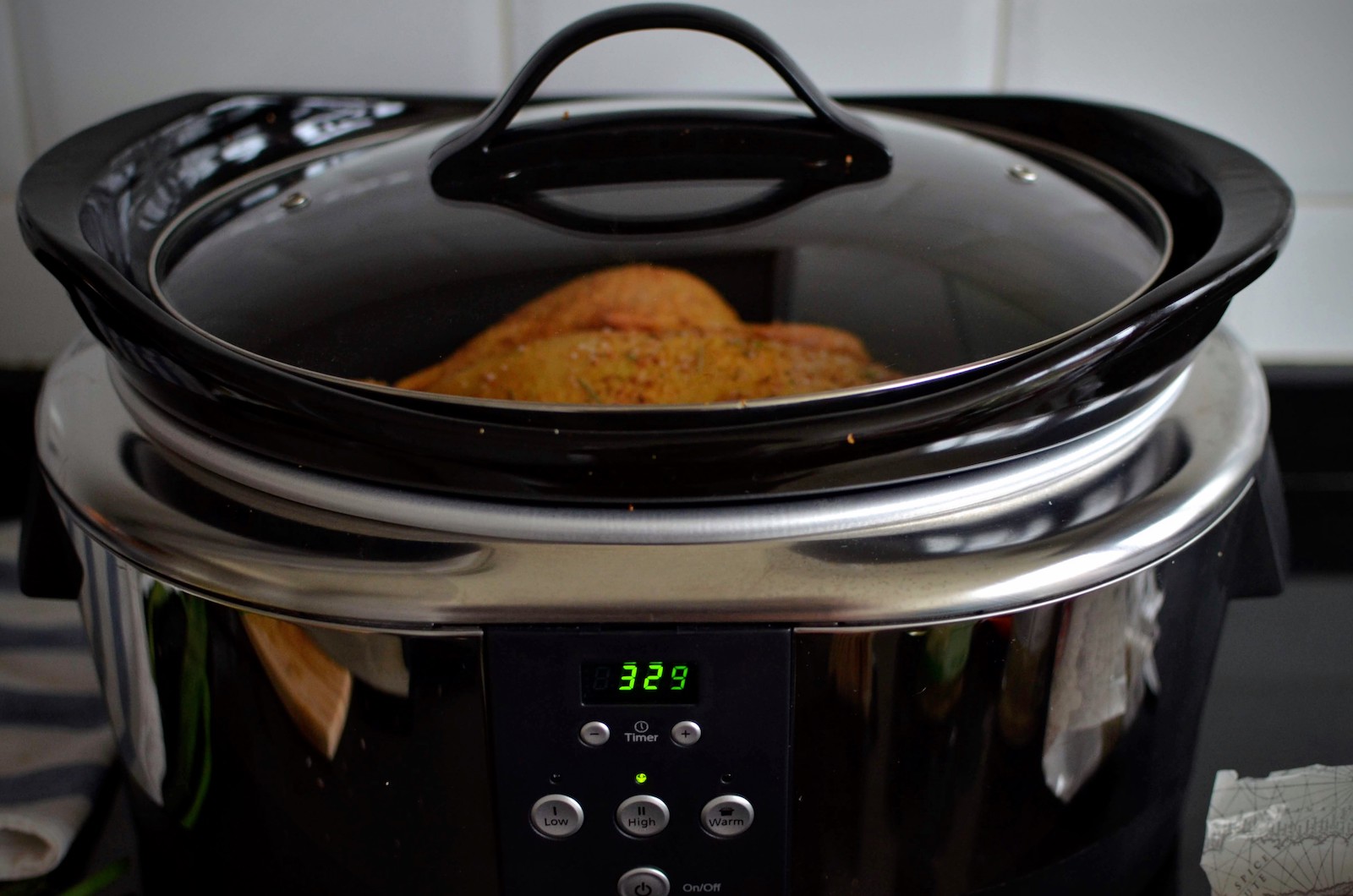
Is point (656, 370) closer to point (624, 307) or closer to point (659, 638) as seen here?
point (624, 307)

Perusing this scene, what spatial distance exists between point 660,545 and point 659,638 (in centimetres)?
4

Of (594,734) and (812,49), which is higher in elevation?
(812,49)

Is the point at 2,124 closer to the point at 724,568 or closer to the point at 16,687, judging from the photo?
the point at 16,687

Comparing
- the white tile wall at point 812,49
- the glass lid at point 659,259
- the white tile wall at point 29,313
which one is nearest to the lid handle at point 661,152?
the glass lid at point 659,259

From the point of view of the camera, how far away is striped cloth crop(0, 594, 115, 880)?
67cm

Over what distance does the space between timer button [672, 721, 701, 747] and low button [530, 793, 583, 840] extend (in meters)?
0.05

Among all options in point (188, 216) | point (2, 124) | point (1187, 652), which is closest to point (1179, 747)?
point (1187, 652)

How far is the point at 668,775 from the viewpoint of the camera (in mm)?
484

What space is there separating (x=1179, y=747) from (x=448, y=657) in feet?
1.15

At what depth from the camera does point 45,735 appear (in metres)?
0.76

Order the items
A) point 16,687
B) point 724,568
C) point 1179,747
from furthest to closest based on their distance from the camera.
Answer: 1. point 16,687
2. point 1179,747
3. point 724,568

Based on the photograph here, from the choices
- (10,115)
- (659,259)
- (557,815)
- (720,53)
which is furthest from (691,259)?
(10,115)

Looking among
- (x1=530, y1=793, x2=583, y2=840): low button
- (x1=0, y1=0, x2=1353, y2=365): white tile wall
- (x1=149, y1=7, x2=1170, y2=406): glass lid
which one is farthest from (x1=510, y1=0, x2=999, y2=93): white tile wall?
(x1=530, y1=793, x2=583, y2=840): low button

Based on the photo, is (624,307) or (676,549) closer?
(676,549)
